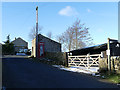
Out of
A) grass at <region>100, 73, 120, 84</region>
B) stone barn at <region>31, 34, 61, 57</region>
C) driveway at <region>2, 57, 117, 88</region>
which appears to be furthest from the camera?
stone barn at <region>31, 34, 61, 57</region>

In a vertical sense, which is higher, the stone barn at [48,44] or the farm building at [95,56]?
the stone barn at [48,44]

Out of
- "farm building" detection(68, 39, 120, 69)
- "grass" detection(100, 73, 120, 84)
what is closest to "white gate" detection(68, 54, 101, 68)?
"farm building" detection(68, 39, 120, 69)

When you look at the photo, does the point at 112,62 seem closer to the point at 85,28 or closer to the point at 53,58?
the point at 53,58

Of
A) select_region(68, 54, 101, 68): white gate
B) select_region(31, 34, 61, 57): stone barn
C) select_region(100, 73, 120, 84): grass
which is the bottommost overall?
select_region(100, 73, 120, 84): grass

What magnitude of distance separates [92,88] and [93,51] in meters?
14.2

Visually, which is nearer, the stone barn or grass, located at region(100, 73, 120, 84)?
grass, located at region(100, 73, 120, 84)

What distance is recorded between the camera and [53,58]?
2073 cm

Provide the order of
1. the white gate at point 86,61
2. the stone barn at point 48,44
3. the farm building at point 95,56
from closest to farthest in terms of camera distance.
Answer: the farm building at point 95,56
the white gate at point 86,61
the stone barn at point 48,44

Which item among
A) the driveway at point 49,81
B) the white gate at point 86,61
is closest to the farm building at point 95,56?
the white gate at point 86,61

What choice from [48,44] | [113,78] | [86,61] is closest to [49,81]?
[113,78]

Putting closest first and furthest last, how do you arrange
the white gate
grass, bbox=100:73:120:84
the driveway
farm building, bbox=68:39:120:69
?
the driveway
grass, bbox=100:73:120:84
farm building, bbox=68:39:120:69
the white gate

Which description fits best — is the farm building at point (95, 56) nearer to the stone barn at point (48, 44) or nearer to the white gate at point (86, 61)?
the white gate at point (86, 61)

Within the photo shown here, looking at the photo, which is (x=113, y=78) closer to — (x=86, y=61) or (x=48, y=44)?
(x=86, y=61)

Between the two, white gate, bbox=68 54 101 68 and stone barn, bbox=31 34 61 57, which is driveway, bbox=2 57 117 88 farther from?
stone barn, bbox=31 34 61 57
